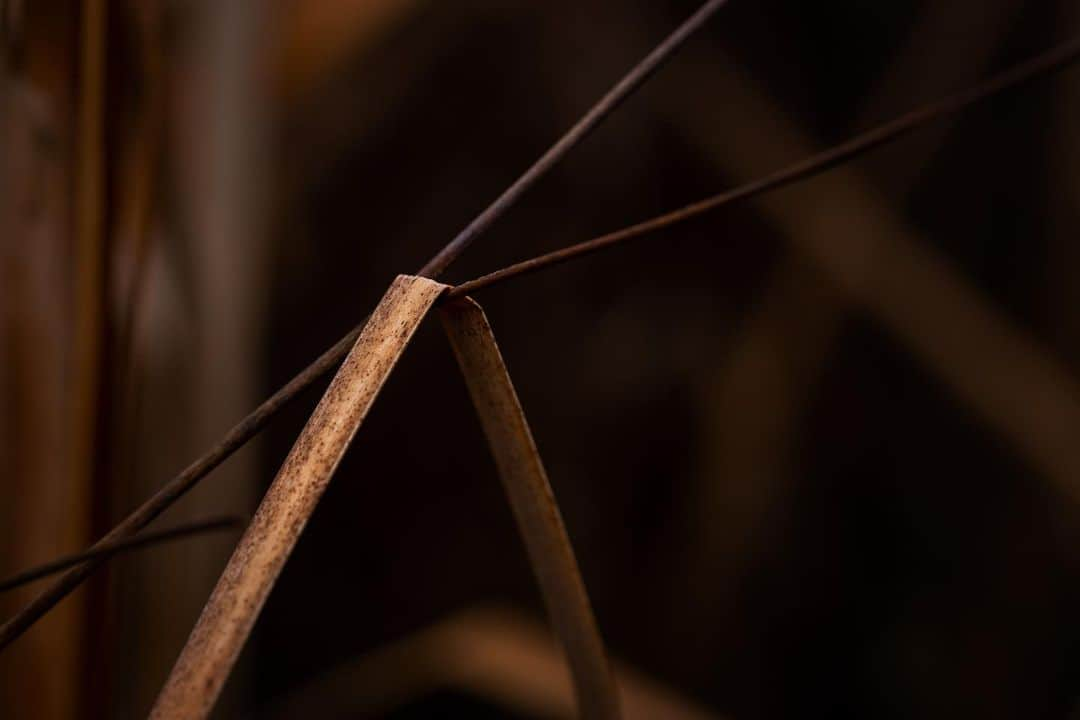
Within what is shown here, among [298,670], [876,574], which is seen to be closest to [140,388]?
[298,670]

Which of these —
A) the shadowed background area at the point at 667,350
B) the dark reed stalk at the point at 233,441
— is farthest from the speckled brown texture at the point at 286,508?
the shadowed background area at the point at 667,350

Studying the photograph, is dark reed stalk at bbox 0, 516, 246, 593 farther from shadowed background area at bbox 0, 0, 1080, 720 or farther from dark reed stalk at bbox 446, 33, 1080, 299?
shadowed background area at bbox 0, 0, 1080, 720

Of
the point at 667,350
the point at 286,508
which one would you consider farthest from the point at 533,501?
the point at 667,350

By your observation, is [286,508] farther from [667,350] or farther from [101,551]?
[667,350]

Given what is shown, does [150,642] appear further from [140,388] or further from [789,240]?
[789,240]

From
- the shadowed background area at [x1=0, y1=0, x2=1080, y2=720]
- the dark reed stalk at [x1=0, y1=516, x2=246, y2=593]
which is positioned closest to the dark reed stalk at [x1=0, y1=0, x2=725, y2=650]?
the dark reed stalk at [x1=0, y1=516, x2=246, y2=593]

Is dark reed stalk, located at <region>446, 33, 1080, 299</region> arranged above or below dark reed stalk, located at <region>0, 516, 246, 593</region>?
above
